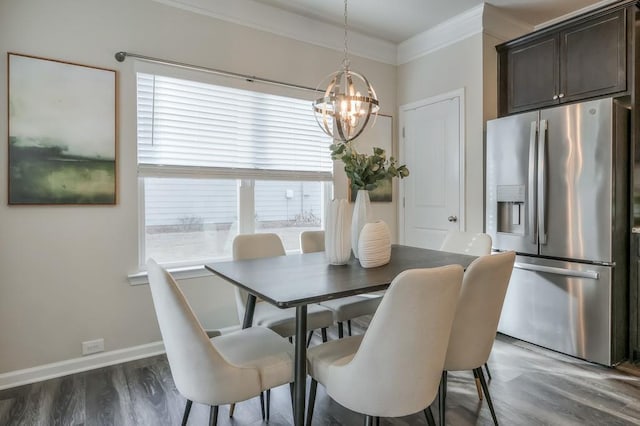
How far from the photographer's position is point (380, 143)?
4.15 metres

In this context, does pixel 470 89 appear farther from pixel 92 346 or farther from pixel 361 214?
pixel 92 346

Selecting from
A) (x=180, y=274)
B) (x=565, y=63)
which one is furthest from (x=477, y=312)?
(x=565, y=63)

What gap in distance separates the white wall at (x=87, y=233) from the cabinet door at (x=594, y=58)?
8.77 feet

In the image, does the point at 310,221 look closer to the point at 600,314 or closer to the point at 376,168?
the point at 376,168

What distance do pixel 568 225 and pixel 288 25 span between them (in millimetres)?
2782

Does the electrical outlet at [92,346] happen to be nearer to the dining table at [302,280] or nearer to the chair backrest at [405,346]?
the dining table at [302,280]

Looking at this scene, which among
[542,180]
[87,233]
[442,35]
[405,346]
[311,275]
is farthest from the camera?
[442,35]

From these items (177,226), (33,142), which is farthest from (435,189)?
(33,142)

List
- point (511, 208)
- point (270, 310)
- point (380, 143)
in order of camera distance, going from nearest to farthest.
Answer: point (270, 310), point (511, 208), point (380, 143)

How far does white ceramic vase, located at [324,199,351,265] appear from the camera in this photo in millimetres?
2029

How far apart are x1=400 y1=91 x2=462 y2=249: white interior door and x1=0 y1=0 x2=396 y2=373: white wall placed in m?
1.98

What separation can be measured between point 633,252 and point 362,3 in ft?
9.16

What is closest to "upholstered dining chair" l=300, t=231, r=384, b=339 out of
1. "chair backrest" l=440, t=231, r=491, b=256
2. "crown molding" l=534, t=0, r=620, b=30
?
"chair backrest" l=440, t=231, r=491, b=256

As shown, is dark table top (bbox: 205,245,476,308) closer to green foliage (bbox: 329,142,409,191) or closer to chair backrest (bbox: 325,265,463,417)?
chair backrest (bbox: 325,265,463,417)
